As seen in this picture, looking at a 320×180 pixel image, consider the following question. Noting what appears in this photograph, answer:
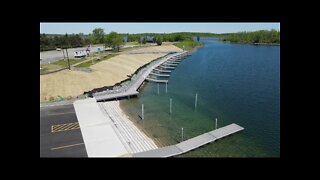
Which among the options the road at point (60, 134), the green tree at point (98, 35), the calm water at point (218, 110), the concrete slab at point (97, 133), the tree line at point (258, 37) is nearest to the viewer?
the concrete slab at point (97, 133)

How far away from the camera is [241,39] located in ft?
335

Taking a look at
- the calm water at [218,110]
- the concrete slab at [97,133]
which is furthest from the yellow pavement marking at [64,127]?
the calm water at [218,110]

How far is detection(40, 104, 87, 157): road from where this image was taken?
14070 mm

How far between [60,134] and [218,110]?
13451 mm

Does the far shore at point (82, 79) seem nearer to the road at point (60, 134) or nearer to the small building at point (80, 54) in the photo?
the road at point (60, 134)

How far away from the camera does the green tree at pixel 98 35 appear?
66.4 meters

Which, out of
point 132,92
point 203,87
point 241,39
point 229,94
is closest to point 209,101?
point 229,94

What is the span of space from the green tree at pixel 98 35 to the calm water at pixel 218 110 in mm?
34505

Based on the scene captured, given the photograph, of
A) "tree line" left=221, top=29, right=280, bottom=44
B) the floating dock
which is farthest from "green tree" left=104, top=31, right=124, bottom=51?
"tree line" left=221, top=29, right=280, bottom=44

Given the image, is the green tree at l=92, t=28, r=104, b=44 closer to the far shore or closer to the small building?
the small building

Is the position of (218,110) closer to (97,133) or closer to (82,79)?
(97,133)

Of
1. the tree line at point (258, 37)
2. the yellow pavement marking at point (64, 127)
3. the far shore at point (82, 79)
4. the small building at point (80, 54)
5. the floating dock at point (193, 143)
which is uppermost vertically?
the tree line at point (258, 37)

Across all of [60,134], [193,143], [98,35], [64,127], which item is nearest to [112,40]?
[98,35]
